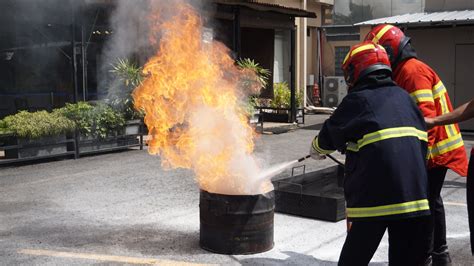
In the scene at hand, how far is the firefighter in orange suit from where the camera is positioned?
444cm

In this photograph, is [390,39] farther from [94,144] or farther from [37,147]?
[94,144]

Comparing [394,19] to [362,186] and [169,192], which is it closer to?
[169,192]

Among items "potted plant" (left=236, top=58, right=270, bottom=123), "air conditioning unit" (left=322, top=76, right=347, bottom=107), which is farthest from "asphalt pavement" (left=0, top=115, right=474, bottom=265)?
"air conditioning unit" (left=322, top=76, right=347, bottom=107)

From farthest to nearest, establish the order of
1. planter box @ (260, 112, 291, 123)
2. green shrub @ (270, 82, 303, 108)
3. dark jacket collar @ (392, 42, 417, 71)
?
green shrub @ (270, 82, 303, 108), planter box @ (260, 112, 291, 123), dark jacket collar @ (392, 42, 417, 71)

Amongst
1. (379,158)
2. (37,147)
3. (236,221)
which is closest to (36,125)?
(37,147)

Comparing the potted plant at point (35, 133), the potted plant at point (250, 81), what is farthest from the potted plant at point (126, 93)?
the potted plant at point (250, 81)

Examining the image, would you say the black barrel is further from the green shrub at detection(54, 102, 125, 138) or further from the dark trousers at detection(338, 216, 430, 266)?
the green shrub at detection(54, 102, 125, 138)

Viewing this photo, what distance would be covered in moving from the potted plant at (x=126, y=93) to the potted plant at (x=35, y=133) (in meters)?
1.43

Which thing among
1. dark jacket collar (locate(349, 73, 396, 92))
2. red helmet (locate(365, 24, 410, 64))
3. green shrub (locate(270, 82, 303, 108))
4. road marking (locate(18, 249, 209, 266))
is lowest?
road marking (locate(18, 249, 209, 266))

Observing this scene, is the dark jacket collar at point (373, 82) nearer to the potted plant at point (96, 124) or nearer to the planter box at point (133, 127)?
the potted plant at point (96, 124)

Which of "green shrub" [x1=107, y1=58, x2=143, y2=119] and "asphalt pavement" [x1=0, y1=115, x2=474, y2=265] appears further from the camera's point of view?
"green shrub" [x1=107, y1=58, x2=143, y2=119]

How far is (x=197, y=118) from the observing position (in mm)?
5969

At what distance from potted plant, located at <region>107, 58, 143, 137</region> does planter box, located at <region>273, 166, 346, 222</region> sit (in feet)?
18.7

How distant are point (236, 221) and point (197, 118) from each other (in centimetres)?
140
